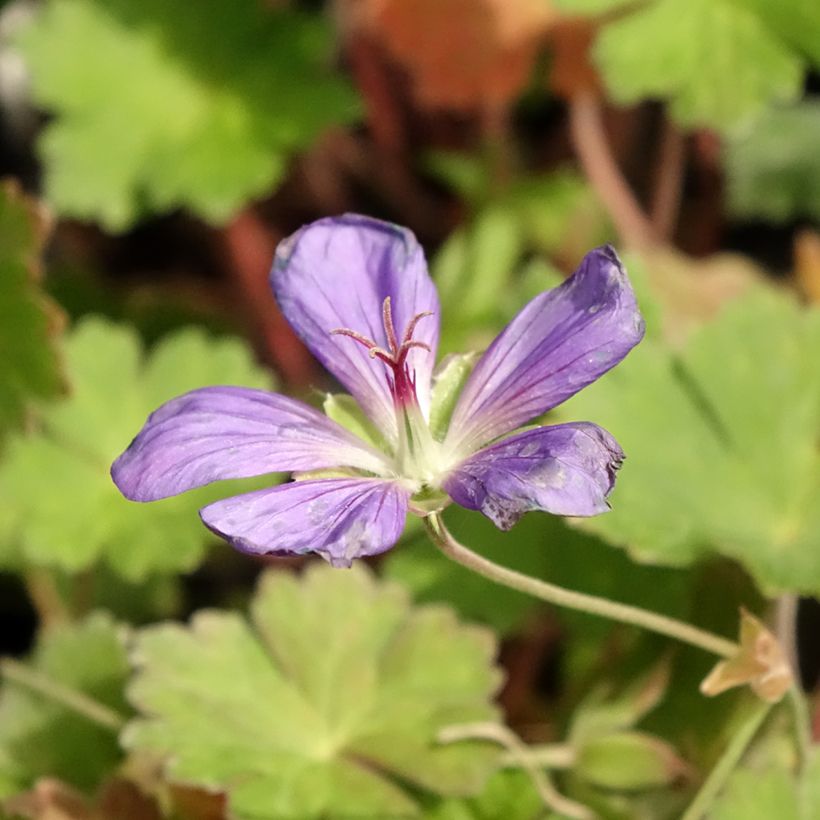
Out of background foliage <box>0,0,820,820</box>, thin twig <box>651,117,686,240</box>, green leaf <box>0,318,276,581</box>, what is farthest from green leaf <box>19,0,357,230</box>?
thin twig <box>651,117,686,240</box>

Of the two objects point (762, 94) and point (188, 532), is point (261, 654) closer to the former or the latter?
point (188, 532)

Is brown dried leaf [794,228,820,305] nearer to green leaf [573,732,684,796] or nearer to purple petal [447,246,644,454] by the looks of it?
green leaf [573,732,684,796]

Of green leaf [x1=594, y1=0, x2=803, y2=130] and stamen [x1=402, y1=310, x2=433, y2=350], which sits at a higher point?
green leaf [x1=594, y1=0, x2=803, y2=130]

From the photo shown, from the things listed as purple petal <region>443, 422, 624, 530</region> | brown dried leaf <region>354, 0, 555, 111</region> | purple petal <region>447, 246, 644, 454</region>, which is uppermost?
brown dried leaf <region>354, 0, 555, 111</region>

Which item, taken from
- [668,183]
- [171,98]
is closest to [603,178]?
[668,183]

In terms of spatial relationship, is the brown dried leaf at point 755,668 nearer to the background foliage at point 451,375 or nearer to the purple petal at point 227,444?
the background foliage at point 451,375

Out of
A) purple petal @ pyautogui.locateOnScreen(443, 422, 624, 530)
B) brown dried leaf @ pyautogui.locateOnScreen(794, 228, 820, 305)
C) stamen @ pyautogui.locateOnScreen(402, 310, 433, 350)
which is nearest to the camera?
purple petal @ pyautogui.locateOnScreen(443, 422, 624, 530)

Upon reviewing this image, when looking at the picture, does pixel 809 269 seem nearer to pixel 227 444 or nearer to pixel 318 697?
Answer: pixel 318 697
